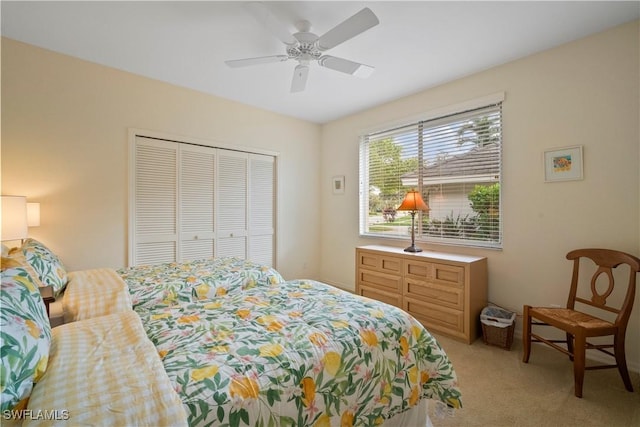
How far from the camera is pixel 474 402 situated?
186cm

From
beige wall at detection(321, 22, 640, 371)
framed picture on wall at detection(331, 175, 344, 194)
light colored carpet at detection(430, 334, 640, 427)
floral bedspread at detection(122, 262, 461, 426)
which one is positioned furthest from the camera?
framed picture on wall at detection(331, 175, 344, 194)

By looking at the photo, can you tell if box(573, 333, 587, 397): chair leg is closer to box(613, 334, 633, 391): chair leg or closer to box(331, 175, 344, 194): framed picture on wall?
box(613, 334, 633, 391): chair leg

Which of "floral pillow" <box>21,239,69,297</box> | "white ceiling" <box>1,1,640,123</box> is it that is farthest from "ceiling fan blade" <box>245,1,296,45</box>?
"floral pillow" <box>21,239,69,297</box>

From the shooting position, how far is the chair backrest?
198 cm

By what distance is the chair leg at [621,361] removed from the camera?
76.5 inches

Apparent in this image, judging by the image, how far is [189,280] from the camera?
223 centimetres

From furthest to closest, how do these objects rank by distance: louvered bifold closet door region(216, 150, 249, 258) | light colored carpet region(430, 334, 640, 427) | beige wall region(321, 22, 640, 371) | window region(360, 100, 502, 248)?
louvered bifold closet door region(216, 150, 249, 258), window region(360, 100, 502, 248), beige wall region(321, 22, 640, 371), light colored carpet region(430, 334, 640, 427)

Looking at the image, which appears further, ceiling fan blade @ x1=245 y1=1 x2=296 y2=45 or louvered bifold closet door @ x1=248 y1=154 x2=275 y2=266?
louvered bifold closet door @ x1=248 y1=154 x2=275 y2=266

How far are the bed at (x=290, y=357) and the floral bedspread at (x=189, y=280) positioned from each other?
19mm

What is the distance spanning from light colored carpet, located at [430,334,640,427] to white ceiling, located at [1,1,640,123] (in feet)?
8.64

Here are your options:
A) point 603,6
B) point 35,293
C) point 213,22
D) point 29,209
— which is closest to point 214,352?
point 35,293

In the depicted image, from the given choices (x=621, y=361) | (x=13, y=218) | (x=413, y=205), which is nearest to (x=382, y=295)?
(x=413, y=205)

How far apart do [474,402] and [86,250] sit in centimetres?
353

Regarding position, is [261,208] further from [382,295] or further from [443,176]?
[443,176]
